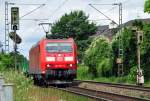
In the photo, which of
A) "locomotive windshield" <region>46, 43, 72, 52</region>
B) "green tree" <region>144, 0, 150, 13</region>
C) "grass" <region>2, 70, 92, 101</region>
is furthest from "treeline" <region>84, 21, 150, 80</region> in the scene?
"grass" <region>2, 70, 92, 101</region>

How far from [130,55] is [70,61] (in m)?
20.8

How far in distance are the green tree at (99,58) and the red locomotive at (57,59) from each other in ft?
77.3

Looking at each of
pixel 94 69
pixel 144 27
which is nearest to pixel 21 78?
pixel 144 27

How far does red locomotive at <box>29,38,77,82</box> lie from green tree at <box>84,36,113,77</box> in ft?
77.3

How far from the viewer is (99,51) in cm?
6681

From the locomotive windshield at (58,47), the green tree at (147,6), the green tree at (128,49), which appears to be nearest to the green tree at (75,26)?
the green tree at (128,49)

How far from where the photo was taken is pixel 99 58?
6594 centimetres

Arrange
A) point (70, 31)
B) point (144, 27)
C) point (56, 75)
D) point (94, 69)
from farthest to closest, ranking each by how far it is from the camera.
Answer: point (70, 31) → point (94, 69) → point (144, 27) → point (56, 75)

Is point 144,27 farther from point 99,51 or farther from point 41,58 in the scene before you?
point 41,58

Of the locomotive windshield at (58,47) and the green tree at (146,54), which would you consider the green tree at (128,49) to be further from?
the locomotive windshield at (58,47)

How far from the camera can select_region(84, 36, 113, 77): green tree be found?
62500mm

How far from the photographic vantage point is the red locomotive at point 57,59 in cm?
3741

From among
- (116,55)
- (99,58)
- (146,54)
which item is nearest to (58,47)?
(146,54)

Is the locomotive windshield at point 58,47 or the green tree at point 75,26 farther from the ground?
the green tree at point 75,26
